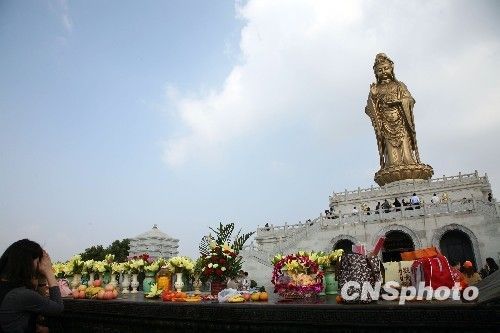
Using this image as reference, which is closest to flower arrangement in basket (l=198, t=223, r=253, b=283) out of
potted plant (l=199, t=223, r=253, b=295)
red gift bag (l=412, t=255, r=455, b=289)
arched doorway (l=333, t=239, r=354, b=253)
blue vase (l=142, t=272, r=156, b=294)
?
potted plant (l=199, t=223, r=253, b=295)

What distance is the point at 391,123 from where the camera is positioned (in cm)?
2675

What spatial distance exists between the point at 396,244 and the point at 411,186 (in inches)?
217

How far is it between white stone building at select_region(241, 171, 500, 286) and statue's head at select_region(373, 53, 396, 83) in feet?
30.1

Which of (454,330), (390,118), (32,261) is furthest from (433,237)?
(32,261)

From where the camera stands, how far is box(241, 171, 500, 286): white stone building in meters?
17.1

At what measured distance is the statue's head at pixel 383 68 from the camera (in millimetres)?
27391

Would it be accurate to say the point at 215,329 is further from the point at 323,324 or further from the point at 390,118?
the point at 390,118

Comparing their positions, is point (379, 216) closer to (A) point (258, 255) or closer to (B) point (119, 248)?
(A) point (258, 255)

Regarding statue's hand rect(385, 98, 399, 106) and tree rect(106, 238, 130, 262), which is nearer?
statue's hand rect(385, 98, 399, 106)

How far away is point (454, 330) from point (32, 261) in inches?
132

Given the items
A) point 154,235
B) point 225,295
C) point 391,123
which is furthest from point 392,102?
point 225,295

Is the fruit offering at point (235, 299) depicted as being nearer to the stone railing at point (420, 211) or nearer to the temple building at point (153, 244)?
the temple building at point (153, 244)

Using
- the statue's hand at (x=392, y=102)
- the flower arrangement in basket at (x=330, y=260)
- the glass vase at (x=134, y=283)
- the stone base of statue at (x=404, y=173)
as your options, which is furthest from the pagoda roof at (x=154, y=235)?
the statue's hand at (x=392, y=102)

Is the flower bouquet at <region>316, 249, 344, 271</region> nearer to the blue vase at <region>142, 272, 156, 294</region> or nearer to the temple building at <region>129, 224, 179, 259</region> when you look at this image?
the blue vase at <region>142, 272, 156, 294</region>
